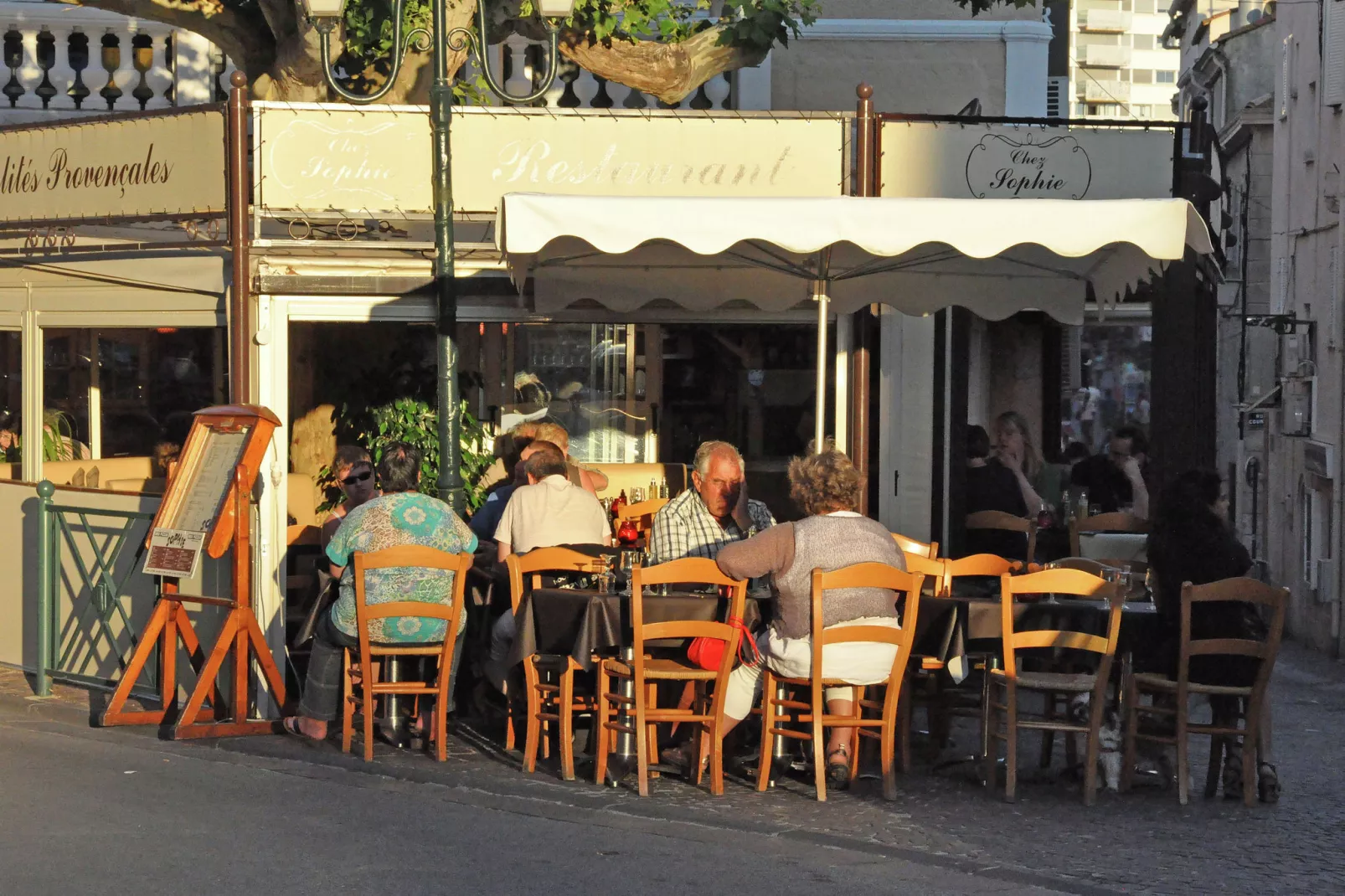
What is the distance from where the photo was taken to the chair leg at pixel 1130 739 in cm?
779

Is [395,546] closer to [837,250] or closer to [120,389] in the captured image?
[837,250]

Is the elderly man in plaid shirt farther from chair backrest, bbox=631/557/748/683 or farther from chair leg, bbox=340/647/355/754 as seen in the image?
chair leg, bbox=340/647/355/754

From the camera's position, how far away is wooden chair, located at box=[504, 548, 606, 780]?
7934mm

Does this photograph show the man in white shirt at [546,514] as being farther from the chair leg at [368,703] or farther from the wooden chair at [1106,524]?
the wooden chair at [1106,524]

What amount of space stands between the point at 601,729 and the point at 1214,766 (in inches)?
104

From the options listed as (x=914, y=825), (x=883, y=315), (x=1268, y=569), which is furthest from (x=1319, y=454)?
(x=914, y=825)

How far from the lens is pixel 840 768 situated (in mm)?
7754

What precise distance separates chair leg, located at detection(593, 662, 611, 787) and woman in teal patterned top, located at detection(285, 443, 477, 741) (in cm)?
81

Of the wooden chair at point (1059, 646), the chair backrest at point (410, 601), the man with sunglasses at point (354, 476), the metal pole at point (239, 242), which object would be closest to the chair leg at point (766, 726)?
the wooden chair at point (1059, 646)

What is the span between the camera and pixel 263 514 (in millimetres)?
9852

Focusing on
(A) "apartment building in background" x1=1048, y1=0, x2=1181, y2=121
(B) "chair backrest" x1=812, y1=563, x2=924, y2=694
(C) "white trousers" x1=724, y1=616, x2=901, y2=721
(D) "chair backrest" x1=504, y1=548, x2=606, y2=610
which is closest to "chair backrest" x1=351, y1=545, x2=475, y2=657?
(D) "chair backrest" x1=504, y1=548, x2=606, y2=610

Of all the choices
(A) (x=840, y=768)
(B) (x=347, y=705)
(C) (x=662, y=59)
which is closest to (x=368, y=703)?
(B) (x=347, y=705)

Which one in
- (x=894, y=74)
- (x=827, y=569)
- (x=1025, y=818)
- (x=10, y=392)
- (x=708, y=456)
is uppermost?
(x=894, y=74)

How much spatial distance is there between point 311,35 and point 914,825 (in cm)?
660
